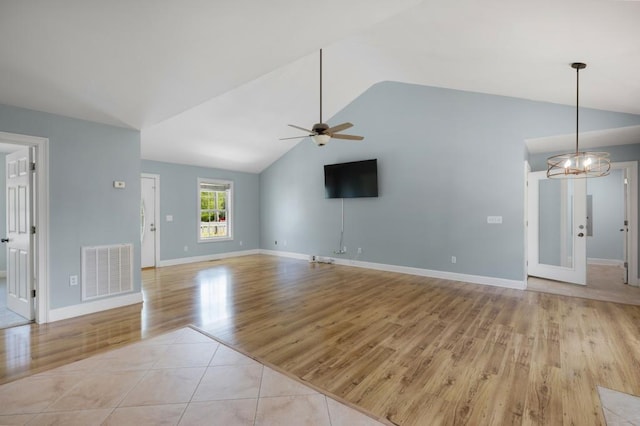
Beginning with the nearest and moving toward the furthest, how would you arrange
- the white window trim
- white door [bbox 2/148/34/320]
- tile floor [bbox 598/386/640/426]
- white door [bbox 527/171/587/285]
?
1. tile floor [bbox 598/386/640/426]
2. white door [bbox 2/148/34/320]
3. white door [bbox 527/171/587/285]
4. the white window trim

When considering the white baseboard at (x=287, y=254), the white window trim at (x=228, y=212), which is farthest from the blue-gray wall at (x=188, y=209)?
the white baseboard at (x=287, y=254)

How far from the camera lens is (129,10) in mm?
1947

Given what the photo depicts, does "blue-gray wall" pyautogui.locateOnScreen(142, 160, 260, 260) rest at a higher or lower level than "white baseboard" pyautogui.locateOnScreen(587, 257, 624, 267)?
higher

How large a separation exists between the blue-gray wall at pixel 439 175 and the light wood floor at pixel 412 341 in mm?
882

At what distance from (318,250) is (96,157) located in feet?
16.5

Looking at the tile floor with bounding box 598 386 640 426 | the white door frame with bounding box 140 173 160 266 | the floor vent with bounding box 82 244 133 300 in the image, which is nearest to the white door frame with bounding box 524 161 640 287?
the tile floor with bounding box 598 386 640 426

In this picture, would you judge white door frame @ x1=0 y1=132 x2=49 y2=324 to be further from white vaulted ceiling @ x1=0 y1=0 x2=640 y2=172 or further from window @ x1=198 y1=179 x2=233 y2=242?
window @ x1=198 y1=179 x2=233 y2=242

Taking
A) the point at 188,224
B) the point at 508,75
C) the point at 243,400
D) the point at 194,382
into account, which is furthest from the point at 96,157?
the point at 508,75

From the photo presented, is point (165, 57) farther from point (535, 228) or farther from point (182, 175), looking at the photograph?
point (535, 228)

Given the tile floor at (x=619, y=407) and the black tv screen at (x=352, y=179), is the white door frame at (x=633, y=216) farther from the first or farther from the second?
the tile floor at (x=619, y=407)

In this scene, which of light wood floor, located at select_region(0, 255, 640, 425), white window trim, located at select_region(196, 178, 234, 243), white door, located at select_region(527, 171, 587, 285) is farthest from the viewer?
white window trim, located at select_region(196, 178, 234, 243)

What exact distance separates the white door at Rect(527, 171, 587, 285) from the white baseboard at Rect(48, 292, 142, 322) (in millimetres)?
6849

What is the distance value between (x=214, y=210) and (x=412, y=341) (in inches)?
264

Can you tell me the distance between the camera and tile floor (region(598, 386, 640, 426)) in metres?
1.78
